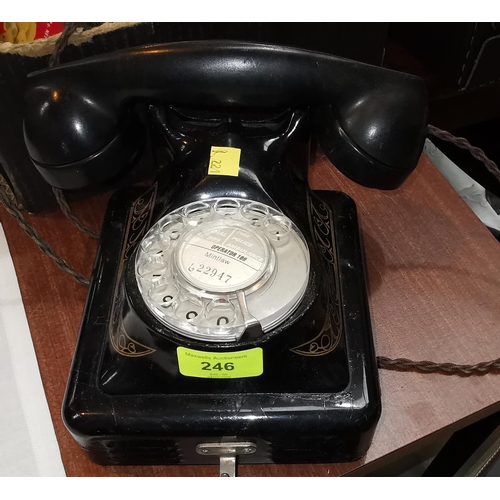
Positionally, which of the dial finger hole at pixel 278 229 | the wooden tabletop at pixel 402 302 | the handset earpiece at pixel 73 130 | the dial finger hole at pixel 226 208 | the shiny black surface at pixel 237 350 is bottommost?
the wooden tabletop at pixel 402 302

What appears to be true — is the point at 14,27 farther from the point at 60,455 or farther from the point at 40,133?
the point at 60,455

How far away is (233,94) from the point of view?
56cm

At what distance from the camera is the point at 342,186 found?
837 mm

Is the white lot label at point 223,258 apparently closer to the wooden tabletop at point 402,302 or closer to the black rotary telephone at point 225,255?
the black rotary telephone at point 225,255

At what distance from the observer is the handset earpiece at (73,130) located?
569 millimetres

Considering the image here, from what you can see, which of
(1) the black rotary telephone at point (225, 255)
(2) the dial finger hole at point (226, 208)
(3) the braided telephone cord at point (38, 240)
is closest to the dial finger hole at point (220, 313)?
(1) the black rotary telephone at point (225, 255)

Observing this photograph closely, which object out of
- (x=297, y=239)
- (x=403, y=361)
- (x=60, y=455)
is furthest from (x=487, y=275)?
(x=60, y=455)

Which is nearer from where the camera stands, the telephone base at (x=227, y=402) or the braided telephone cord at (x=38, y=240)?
the telephone base at (x=227, y=402)

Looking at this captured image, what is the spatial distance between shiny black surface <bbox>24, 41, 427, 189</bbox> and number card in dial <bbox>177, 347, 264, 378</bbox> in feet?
0.73

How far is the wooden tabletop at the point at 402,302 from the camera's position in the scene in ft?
1.96

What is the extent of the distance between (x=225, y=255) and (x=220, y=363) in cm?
10

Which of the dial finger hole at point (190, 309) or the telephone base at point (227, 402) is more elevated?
the dial finger hole at point (190, 309)

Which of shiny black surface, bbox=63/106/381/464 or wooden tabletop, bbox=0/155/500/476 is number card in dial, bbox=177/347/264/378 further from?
wooden tabletop, bbox=0/155/500/476

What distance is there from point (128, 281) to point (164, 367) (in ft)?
0.32
